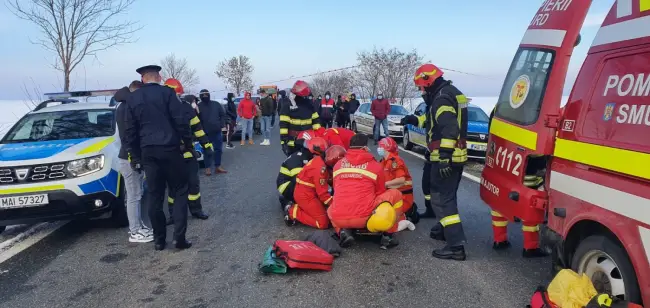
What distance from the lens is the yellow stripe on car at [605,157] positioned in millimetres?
2438

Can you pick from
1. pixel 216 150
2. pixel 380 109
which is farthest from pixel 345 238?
pixel 380 109

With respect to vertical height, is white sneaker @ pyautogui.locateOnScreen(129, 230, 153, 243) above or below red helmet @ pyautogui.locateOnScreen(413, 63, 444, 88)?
below

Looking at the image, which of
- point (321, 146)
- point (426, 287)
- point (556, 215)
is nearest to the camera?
point (556, 215)

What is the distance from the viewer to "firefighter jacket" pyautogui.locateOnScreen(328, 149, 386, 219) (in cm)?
476

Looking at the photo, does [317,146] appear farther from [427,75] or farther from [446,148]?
[446,148]

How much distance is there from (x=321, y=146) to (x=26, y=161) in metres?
3.37

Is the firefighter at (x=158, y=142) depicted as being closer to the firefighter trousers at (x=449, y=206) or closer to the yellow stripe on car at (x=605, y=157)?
the firefighter trousers at (x=449, y=206)

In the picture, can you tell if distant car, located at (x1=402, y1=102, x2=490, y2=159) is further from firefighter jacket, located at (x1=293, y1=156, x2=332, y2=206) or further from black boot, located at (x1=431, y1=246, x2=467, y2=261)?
black boot, located at (x1=431, y1=246, x2=467, y2=261)

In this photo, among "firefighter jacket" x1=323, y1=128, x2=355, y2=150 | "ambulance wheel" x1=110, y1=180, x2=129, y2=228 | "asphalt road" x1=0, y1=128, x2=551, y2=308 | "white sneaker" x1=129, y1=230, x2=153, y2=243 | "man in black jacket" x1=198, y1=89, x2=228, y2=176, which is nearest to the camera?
"asphalt road" x1=0, y1=128, x2=551, y2=308

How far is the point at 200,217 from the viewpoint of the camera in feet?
20.5

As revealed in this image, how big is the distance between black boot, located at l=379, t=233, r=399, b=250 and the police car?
326 centimetres

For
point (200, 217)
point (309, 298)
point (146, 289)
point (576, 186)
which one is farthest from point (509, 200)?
point (200, 217)

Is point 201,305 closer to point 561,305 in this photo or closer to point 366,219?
point 366,219

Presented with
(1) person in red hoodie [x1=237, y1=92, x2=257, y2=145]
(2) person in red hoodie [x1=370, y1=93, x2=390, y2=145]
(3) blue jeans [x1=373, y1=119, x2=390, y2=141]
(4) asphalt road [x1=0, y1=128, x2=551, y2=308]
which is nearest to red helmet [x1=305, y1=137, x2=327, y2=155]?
(4) asphalt road [x1=0, y1=128, x2=551, y2=308]
